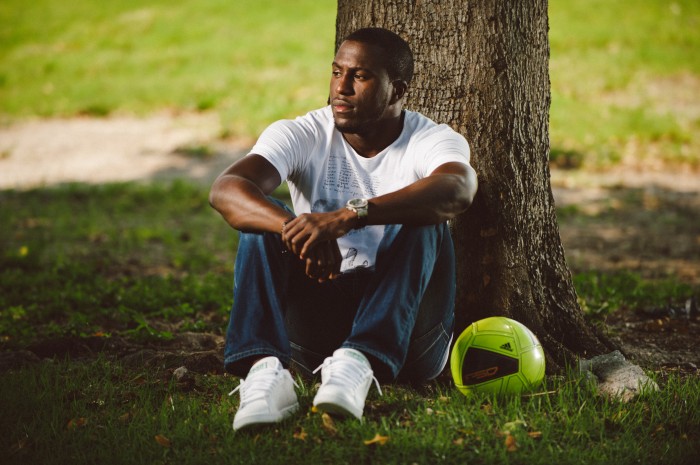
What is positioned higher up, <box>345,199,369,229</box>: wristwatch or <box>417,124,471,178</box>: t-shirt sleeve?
<box>417,124,471,178</box>: t-shirt sleeve

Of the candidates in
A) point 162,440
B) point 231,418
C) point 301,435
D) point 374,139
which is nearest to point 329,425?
point 301,435

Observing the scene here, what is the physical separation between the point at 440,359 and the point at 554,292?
103 cm

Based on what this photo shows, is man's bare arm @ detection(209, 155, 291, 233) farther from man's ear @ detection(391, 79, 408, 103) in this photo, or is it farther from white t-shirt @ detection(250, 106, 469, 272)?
man's ear @ detection(391, 79, 408, 103)

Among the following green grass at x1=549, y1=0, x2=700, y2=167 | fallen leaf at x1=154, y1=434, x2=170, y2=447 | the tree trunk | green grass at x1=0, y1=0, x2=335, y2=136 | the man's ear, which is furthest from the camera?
green grass at x1=0, y1=0, x2=335, y2=136

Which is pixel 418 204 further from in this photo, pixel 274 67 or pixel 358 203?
pixel 274 67

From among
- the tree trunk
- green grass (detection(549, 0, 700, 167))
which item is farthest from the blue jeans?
green grass (detection(549, 0, 700, 167))

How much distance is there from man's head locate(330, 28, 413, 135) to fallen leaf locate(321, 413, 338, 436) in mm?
1495

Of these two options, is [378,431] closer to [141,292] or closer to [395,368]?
[395,368]

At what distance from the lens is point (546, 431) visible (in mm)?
3182

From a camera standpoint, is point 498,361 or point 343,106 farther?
point 343,106

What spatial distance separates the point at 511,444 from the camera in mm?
3074

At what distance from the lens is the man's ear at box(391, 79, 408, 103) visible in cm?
392

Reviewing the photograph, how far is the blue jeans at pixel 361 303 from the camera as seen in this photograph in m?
3.27

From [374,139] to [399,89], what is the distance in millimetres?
322
